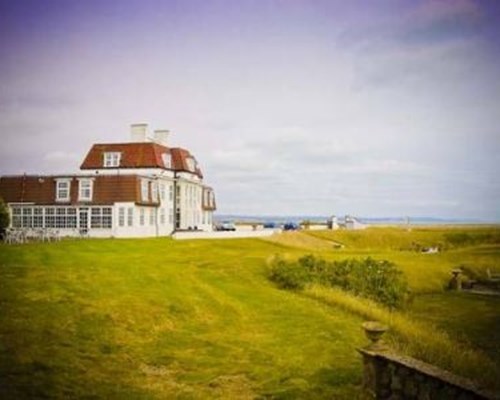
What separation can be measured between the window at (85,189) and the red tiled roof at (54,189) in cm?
31

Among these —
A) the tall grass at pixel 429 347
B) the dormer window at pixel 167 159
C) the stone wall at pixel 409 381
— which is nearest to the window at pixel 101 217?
the dormer window at pixel 167 159

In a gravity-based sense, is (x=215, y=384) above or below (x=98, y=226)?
below

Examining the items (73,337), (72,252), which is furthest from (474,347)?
(72,252)

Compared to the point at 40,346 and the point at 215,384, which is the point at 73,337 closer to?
the point at 40,346

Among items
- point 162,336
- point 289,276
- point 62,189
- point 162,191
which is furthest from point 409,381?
point 162,191

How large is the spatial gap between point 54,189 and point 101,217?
464 cm

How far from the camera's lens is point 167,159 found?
54.6 meters

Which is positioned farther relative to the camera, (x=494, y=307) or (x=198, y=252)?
(x=198, y=252)

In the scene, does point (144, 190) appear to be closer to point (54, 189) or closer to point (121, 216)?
point (121, 216)

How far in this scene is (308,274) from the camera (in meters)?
25.3

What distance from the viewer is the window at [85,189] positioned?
147ft

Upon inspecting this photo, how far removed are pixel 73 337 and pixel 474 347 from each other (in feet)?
39.4

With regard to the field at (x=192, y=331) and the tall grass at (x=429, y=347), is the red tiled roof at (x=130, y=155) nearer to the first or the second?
the field at (x=192, y=331)

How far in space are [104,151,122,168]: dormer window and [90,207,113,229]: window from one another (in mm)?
8267
